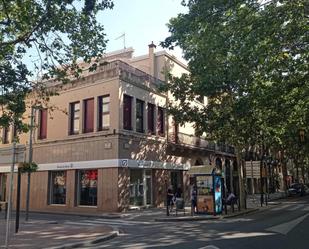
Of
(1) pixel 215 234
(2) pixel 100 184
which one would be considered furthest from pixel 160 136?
(1) pixel 215 234

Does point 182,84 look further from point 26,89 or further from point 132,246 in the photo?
point 132,246

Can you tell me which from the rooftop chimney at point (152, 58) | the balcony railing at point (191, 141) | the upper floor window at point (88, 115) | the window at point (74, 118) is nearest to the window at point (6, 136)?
the window at point (74, 118)

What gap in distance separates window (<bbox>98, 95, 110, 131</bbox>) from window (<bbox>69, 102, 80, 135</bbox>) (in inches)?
95.8

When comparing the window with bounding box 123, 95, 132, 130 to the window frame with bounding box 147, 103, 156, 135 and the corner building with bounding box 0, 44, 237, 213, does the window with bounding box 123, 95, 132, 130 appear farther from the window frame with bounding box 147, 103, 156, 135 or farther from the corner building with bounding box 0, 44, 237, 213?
the window frame with bounding box 147, 103, 156, 135

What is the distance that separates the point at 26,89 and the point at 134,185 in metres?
15.3

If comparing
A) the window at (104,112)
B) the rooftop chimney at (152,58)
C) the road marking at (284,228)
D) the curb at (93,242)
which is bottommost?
the curb at (93,242)

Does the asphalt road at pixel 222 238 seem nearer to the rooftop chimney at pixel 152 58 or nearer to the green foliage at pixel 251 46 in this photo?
the green foliage at pixel 251 46

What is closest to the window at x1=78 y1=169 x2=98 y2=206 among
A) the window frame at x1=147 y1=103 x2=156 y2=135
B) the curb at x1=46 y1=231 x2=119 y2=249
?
the window frame at x1=147 y1=103 x2=156 y2=135

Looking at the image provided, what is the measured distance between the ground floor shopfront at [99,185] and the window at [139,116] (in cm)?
251

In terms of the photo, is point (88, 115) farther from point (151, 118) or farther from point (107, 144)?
point (151, 118)

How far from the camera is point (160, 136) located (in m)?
31.6

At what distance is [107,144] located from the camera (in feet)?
87.6

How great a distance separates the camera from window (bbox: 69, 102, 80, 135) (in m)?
29.6

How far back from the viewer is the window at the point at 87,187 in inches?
1083
